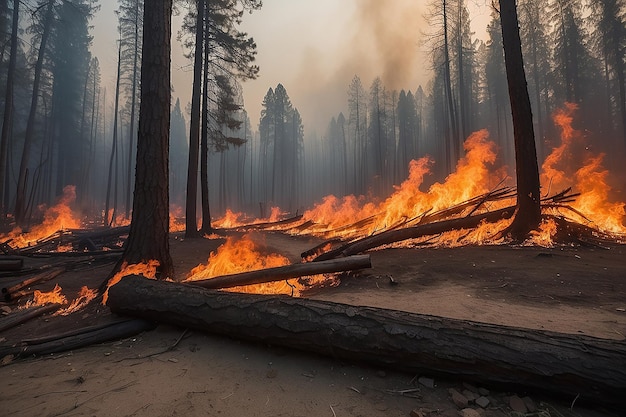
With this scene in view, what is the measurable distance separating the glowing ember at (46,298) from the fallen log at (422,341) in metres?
3.48

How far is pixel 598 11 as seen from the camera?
25578 millimetres

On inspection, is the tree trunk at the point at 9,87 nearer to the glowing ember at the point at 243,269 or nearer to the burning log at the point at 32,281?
the burning log at the point at 32,281

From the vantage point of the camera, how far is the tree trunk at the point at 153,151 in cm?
591

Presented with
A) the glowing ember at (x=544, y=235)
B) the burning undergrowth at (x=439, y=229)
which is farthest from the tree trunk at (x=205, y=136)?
the glowing ember at (x=544, y=235)

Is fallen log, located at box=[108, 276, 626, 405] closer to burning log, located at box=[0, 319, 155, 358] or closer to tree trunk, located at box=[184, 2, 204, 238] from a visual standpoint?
burning log, located at box=[0, 319, 155, 358]

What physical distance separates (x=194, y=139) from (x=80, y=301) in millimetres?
11713

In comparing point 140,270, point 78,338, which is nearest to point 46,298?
point 140,270

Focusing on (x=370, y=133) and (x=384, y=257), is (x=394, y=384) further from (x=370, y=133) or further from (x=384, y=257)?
(x=370, y=133)

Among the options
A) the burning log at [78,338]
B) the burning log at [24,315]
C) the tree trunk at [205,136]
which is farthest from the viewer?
the tree trunk at [205,136]

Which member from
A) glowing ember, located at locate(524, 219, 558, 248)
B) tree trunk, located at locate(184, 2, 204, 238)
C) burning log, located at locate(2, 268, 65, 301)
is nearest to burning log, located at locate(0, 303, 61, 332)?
burning log, located at locate(2, 268, 65, 301)

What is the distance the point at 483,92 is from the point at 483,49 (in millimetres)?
6891

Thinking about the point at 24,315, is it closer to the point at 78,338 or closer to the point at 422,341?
the point at 78,338

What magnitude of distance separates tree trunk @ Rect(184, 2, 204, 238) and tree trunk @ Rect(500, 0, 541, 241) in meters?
14.6

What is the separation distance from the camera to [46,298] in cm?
560
